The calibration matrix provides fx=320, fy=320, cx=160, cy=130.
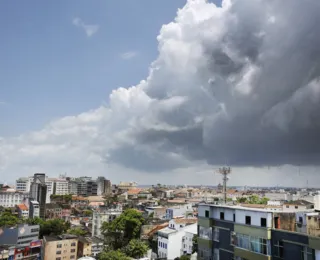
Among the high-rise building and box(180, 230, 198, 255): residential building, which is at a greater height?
the high-rise building

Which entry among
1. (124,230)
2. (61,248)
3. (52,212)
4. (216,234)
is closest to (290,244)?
(216,234)

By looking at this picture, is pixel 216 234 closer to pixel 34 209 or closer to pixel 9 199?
pixel 34 209

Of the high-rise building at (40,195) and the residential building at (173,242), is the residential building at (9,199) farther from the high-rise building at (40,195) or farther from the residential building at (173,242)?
the residential building at (173,242)

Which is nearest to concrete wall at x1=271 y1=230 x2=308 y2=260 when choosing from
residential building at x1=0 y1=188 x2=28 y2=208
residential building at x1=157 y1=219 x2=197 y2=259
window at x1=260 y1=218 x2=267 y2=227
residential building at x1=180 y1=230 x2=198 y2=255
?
window at x1=260 y1=218 x2=267 y2=227

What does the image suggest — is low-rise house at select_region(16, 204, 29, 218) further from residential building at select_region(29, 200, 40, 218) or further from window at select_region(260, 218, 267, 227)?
window at select_region(260, 218, 267, 227)

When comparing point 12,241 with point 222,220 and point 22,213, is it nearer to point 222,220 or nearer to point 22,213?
Result: point 22,213

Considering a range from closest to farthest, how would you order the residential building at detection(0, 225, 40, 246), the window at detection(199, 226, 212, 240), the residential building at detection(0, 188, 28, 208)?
the window at detection(199, 226, 212, 240), the residential building at detection(0, 225, 40, 246), the residential building at detection(0, 188, 28, 208)
